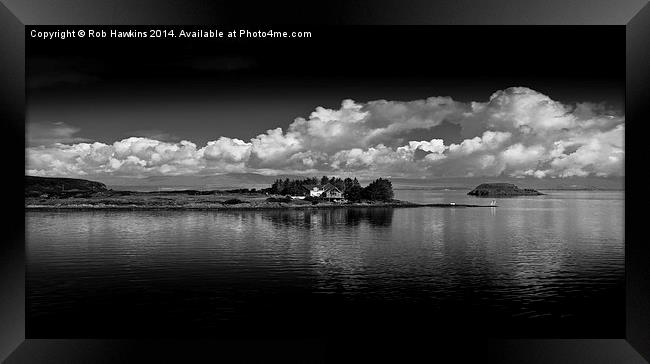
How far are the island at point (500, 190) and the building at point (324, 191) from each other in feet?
8.81

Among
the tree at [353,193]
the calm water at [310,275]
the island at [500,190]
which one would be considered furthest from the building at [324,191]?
the island at [500,190]

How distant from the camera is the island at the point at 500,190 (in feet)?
36.0

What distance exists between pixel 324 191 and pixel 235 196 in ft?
5.75

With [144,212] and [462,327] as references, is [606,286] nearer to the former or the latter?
[462,327]

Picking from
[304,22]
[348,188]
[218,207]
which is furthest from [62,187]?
[304,22]

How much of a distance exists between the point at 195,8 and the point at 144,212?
5324 mm

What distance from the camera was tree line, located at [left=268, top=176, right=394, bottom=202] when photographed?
10609 mm

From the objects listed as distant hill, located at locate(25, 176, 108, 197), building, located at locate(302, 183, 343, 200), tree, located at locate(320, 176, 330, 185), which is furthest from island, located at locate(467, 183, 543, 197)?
distant hill, located at locate(25, 176, 108, 197)

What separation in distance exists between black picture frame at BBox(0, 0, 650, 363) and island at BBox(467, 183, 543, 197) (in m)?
3.97

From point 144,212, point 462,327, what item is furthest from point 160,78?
point 462,327

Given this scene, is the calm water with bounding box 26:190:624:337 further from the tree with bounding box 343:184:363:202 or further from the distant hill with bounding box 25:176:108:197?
the tree with bounding box 343:184:363:202

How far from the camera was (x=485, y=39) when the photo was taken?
8602 mm

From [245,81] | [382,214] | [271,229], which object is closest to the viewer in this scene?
[245,81]

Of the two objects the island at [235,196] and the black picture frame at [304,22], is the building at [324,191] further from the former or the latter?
the black picture frame at [304,22]
